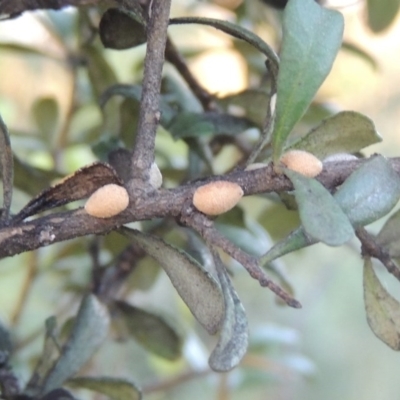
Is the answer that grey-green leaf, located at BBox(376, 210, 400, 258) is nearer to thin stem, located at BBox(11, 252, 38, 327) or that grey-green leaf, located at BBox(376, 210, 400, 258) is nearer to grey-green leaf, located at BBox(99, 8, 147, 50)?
grey-green leaf, located at BBox(99, 8, 147, 50)

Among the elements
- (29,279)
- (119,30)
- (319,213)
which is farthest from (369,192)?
(29,279)

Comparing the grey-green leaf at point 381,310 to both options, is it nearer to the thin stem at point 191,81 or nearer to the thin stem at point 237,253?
the thin stem at point 237,253

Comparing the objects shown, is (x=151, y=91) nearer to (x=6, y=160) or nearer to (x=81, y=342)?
(x=6, y=160)

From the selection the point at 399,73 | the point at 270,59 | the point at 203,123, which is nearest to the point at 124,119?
the point at 203,123

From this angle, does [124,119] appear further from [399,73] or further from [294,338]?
[399,73]

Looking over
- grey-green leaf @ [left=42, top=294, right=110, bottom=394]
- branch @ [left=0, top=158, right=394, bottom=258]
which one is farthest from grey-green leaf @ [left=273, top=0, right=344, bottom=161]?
grey-green leaf @ [left=42, top=294, right=110, bottom=394]

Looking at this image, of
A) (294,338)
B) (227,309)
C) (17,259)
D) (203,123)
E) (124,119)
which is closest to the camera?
(227,309)
